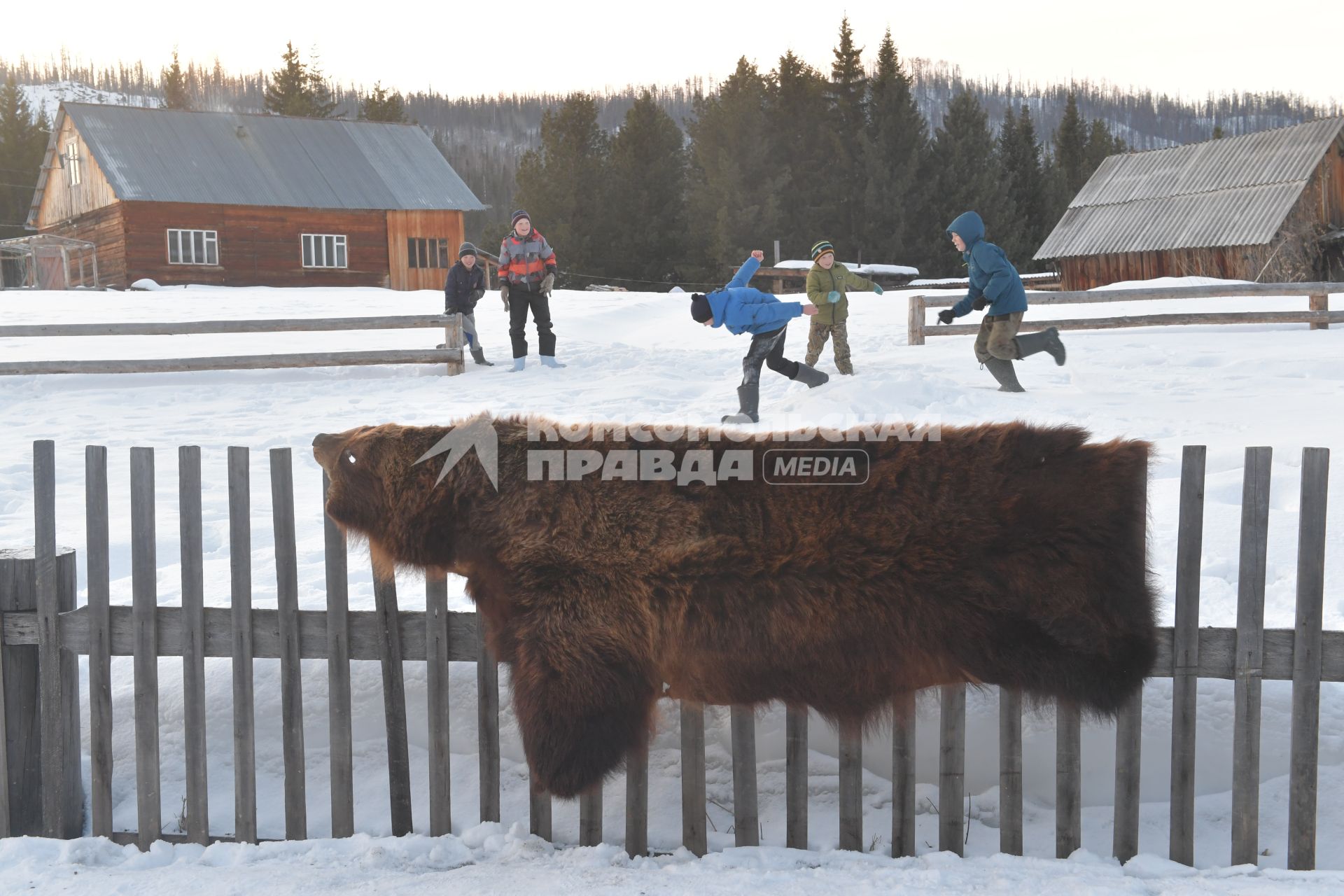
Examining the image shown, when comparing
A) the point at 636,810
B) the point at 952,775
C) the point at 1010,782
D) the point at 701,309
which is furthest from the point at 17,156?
the point at 1010,782

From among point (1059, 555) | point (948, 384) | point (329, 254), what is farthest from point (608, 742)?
point (329, 254)

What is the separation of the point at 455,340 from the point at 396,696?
10078 millimetres

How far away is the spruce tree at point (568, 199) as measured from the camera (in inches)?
1614

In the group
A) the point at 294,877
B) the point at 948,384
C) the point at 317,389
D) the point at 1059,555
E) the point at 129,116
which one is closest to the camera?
the point at 1059,555

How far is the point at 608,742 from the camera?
Result: 2525 mm

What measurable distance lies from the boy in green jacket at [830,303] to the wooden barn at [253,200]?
2359 cm

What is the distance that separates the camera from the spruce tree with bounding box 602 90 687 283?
41.9m

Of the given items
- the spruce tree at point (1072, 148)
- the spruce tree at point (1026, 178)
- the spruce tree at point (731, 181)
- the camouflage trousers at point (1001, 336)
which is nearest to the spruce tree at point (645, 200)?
the spruce tree at point (731, 181)

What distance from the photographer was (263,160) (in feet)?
109

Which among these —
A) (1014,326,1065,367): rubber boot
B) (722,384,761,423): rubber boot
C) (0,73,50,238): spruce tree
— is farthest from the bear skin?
(0,73,50,238): spruce tree

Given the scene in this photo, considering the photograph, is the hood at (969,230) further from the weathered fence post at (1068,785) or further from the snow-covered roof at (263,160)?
the snow-covered roof at (263,160)

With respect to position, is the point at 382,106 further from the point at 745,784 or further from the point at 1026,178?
the point at 745,784

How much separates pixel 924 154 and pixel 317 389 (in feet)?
121

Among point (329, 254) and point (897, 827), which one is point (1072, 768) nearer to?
point (897, 827)
